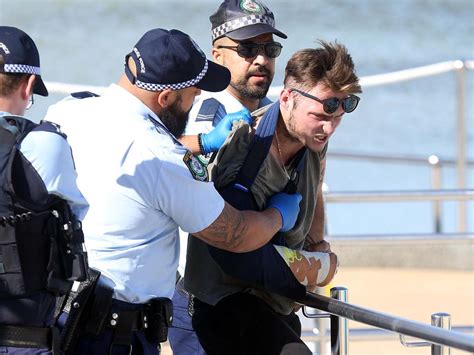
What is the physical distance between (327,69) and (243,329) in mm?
873

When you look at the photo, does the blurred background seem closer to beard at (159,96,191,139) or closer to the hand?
the hand

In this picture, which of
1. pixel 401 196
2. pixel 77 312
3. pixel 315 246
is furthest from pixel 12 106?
pixel 401 196

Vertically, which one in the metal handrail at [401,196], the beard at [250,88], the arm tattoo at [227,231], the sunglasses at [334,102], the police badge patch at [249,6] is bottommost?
the arm tattoo at [227,231]

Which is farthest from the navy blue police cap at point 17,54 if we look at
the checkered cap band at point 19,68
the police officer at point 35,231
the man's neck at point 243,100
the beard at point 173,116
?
the man's neck at point 243,100

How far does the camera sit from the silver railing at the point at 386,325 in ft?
9.70

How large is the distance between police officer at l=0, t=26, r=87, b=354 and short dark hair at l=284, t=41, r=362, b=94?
0.95 m

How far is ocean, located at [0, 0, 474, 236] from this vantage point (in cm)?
1119

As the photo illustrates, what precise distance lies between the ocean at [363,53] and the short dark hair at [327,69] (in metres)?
6.13

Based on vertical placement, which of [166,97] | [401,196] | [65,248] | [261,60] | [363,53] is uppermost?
[363,53]

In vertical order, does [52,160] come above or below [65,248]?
above

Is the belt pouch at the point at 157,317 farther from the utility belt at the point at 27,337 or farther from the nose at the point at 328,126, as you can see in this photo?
the nose at the point at 328,126

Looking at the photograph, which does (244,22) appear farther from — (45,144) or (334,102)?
(45,144)

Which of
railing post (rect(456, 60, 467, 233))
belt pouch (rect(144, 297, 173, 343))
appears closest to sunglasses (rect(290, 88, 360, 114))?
belt pouch (rect(144, 297, 173, 343))

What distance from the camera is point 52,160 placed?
3035mm
